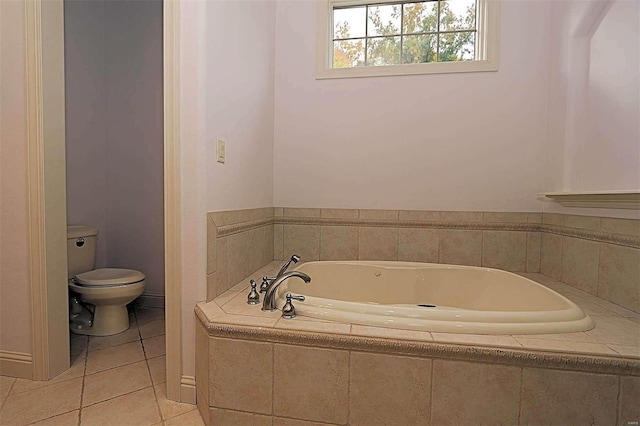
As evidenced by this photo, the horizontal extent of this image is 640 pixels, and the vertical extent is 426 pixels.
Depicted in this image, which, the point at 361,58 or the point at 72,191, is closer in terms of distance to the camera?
the point at 361,58

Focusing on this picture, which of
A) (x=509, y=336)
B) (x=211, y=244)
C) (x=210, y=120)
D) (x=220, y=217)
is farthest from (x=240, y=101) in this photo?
(x=509, y=336)

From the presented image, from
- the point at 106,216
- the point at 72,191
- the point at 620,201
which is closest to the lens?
the point at 620,201

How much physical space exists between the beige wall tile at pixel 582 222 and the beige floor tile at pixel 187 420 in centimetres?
208

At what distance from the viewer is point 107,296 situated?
2.27 metres

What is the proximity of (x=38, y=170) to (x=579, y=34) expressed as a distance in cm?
293

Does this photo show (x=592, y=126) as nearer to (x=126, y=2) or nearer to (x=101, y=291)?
(x=101, y=291)

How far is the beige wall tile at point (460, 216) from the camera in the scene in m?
2.31

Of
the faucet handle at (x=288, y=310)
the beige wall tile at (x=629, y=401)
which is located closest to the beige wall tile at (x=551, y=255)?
the beige wall tile at (x=629, y=401)

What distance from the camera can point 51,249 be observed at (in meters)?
1.76

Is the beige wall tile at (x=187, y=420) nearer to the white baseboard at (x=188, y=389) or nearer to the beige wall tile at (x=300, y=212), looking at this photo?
the white baseboard at (x=188, y=389)

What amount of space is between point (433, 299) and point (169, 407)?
1.53m

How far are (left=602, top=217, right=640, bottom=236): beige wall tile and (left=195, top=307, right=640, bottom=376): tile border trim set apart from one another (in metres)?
0.68

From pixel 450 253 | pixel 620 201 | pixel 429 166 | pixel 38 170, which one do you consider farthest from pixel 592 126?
pixel 38 170

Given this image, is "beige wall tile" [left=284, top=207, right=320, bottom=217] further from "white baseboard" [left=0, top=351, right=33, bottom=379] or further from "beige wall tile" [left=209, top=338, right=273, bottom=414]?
"white baseboard" [left=0, top=351, right=33, bottom=379]
